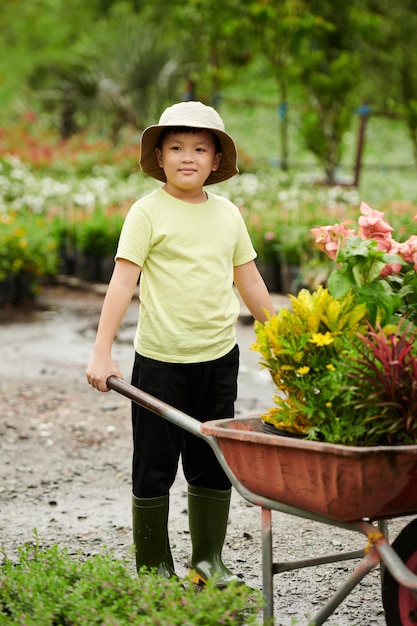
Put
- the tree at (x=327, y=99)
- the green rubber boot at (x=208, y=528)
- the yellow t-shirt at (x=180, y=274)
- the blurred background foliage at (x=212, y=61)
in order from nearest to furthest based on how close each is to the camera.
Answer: the yellow t-shirt at (x=180, y=274) < the green rubber boot at (x=208, y=528) < the tree at (x=327, y=99) < the blurred background foliage at (x=212, y=61)

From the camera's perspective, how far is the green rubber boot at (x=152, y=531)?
126 inches

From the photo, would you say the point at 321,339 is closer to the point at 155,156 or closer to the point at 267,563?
the point at 267,563

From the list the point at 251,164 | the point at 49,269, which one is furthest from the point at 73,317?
the point at 251,164

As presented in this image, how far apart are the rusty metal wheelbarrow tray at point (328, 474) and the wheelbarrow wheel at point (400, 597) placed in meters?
0.17

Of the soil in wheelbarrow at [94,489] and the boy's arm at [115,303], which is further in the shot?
the soil in wheelbarrow at [94,489]

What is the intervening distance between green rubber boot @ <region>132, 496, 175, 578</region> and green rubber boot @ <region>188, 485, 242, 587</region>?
13 cm

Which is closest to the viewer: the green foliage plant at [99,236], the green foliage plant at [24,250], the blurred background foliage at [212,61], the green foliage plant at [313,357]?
the green foliage plant at [313,357]

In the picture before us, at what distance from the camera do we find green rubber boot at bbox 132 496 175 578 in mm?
3193

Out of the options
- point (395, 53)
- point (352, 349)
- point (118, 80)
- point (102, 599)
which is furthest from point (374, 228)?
point (118, 80)

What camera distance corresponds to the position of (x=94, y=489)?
4.58m

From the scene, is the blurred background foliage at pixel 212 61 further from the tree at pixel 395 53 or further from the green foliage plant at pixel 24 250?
the green foliage plant at pixel 24 250

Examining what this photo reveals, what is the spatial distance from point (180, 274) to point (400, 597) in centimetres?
A: 116

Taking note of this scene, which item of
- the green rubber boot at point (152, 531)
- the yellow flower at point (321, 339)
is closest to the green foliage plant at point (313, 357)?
the yellow flower at point (321, 339)

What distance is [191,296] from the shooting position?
3094mm
